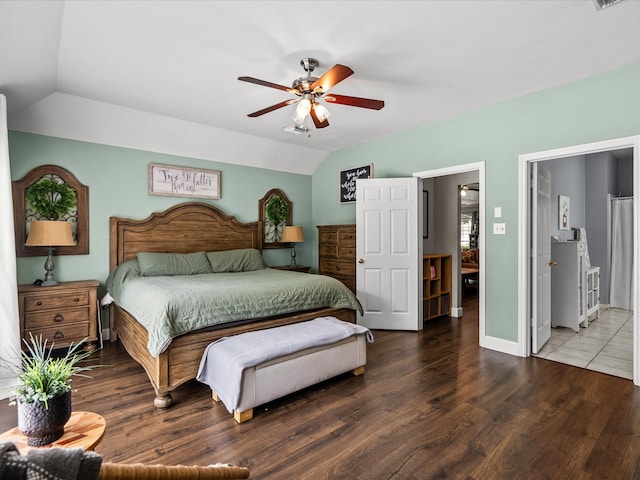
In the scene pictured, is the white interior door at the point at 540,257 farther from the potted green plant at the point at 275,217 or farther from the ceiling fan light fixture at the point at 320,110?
the potted green plant at the point at 275,217

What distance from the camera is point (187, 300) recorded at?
2648 mm

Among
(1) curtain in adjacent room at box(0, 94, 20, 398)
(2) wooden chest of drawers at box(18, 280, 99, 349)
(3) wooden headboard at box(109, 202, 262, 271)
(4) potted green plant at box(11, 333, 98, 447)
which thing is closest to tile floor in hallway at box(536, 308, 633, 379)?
(4) potted green plant at box(11, 333, 98, 447)

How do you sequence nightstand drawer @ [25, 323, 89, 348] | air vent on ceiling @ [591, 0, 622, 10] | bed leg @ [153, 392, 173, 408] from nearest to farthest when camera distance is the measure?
1. air vent on ceiling @ [591, 0, 622, 10]
2. bed leg @ [153, 392, 173, 408]
3. nightstand drawer @ [25, 323, 89, 348]

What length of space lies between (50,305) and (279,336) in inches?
95.9

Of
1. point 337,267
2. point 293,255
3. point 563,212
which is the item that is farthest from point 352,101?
point 563,212

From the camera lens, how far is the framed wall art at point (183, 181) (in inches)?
176

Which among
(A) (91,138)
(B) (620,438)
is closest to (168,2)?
(A) (91,138)

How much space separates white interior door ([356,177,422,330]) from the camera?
4484 mm

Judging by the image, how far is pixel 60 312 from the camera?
343cm

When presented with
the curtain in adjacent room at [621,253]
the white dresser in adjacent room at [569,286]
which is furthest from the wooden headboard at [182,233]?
the curtain in adjacent room at [621,253]

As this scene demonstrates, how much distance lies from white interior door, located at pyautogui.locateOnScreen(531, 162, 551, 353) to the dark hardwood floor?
47cm

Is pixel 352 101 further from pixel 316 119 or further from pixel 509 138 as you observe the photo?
pixel 509 138

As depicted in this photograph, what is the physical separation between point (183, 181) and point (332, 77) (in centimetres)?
301

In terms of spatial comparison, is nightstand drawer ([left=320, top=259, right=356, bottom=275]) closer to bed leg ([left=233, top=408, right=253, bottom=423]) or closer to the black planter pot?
bed leg ([left=233, top=408, right=253, bottom=423])
